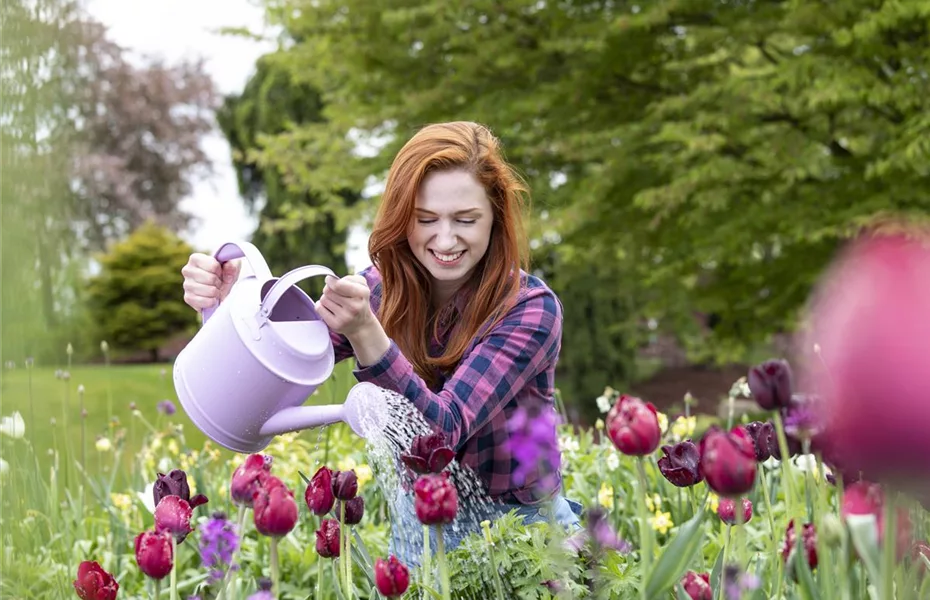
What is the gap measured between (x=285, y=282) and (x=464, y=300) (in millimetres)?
615

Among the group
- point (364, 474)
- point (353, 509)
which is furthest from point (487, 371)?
point (364, 474)

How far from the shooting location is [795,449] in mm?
1187

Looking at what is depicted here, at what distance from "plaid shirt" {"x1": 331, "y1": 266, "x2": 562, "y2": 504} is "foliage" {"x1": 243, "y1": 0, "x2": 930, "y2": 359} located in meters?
4.01

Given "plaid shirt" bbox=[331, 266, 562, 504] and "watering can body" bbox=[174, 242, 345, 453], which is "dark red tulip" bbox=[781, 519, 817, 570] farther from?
"watering can body" bbox=[174, 242, 345, 453]

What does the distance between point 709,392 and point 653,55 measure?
22.2ft

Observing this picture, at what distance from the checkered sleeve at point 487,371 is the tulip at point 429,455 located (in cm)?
35

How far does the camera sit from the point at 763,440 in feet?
4.24

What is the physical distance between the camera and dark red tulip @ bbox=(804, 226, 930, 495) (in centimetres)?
74

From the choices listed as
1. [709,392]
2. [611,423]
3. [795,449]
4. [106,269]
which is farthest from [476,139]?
[106,269]

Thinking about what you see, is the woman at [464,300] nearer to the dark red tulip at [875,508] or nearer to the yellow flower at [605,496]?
the yellow flower at [605,496]

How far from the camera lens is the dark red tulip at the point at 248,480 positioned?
1.04 metres

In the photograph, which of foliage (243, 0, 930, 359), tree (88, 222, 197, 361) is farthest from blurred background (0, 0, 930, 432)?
tree (88, 222, 197, 361)

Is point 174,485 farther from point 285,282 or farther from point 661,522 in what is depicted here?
point 661,522

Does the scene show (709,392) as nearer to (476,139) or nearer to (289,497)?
(476,139)
